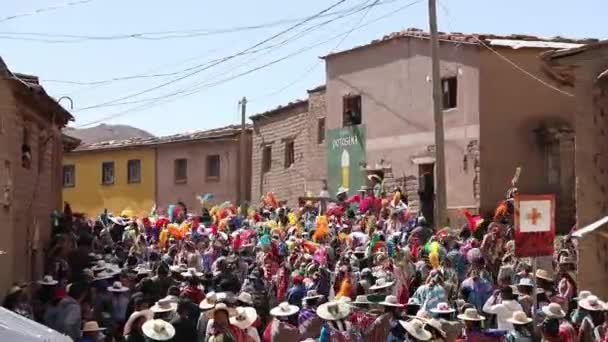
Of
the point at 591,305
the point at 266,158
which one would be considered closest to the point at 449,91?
the point at 266,158

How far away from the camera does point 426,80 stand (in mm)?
28734

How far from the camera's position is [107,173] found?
49.0 meters

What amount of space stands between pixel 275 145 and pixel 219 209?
28.3 ft

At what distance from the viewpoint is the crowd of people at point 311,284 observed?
11148 millimetres

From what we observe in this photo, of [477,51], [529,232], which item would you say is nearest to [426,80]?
[477,51]

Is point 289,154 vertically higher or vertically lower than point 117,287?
higher

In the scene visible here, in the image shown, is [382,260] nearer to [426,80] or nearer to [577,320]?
[577,320]

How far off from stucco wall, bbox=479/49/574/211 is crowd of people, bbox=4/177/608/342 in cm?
285

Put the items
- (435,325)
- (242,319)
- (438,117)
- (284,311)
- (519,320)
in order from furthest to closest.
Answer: (438,117) < (284,311) < (242,319) < (519,320) < (435,325)

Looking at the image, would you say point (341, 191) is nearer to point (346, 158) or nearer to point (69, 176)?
point (346, 158)

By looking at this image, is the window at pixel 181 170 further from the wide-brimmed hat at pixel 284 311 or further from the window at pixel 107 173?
the wide-brimmed hat at pixel 284 311

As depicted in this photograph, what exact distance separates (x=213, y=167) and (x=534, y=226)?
1285 inches

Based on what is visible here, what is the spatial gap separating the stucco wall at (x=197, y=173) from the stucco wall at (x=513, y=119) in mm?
16946

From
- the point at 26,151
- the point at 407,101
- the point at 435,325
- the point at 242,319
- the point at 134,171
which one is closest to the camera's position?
the point at 435,325
